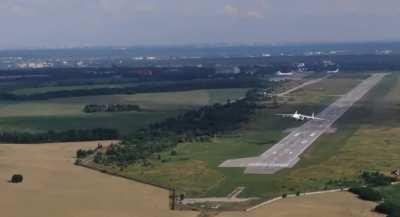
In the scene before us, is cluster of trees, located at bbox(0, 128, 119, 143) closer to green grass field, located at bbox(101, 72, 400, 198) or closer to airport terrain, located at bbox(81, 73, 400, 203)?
green grass field, located at bbox(101, 72, 400, 198)

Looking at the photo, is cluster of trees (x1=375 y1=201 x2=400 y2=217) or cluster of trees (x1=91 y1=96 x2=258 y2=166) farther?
cluster of trees (x1=91 y1=96 x2=258 y2=166)

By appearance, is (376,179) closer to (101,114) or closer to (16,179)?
(16,179)

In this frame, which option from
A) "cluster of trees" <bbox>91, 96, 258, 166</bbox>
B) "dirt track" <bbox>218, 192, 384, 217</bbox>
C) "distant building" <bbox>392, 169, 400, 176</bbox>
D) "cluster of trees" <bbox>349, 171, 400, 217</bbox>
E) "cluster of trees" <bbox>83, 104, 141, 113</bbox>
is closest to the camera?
"cluster of trees" <bbox>349, 171, 400, 217</bbox>

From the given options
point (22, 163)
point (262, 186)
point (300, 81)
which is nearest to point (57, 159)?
point (22, 163)

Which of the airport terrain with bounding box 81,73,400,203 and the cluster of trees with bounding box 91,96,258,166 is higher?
the airport terrain with bounding box 81,73,400,203

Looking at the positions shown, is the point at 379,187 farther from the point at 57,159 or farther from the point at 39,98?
the point at 39,98

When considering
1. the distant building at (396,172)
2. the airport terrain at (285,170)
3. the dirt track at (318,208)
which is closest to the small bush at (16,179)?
the airport terrain at (285,170)

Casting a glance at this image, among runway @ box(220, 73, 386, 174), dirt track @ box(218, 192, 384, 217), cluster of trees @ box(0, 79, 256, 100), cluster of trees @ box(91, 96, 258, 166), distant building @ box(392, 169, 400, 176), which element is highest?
distant building @ box(392, 169, 400, 176)

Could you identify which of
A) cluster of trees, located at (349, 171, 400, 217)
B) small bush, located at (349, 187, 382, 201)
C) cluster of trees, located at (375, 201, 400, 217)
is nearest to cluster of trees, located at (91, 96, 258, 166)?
cluster of trees, located at (349, 171, 400, 217)

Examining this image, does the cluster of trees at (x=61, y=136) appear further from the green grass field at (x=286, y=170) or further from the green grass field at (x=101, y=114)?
the green grass field at (x=286, y=170)
